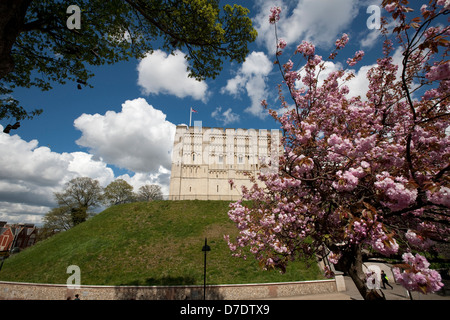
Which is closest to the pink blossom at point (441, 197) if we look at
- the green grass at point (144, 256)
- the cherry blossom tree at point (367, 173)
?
the cherry blossom tree at point (367, 173)

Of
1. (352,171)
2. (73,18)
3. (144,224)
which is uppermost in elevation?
(73,18)

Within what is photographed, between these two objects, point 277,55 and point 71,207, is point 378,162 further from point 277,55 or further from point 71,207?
point 71,207

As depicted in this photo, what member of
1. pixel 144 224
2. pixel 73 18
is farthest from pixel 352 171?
pixel 144 224

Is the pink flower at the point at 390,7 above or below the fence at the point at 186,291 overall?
above

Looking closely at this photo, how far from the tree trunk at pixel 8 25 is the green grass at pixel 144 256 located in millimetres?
16028

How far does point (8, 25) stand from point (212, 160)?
4590 cm

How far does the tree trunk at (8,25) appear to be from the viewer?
14.6ft

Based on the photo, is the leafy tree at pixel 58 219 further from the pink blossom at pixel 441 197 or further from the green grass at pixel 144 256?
the pink blossom at pixel 441 197

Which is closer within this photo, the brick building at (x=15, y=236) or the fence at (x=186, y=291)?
the fence at (x=186, y=291)

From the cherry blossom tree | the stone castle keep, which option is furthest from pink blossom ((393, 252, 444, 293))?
the stone castle keep

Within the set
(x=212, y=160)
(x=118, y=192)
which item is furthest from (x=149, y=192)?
(x=212, y=160)

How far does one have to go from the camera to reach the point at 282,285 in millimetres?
14562
